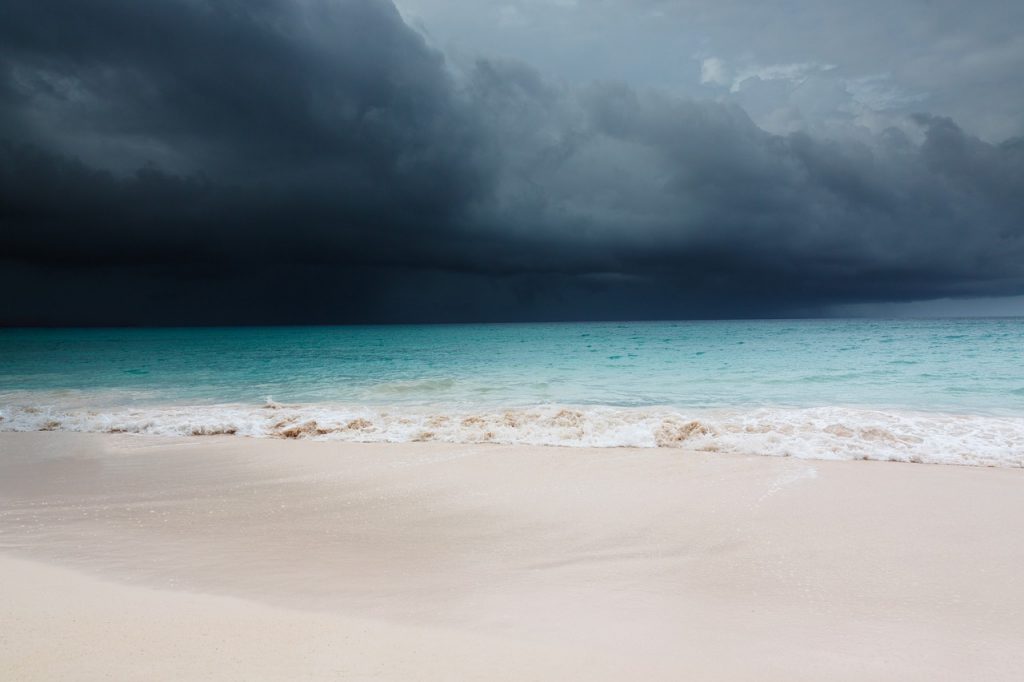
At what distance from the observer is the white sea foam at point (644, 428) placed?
9.70 metres

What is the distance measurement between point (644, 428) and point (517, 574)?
7159 mm

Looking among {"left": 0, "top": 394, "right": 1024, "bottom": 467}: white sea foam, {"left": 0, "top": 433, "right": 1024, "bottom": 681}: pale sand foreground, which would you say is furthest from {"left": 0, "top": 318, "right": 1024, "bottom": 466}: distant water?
{"left": 0, "top": 433, "right": 1024, "bottom": 681}: pale sand foreground

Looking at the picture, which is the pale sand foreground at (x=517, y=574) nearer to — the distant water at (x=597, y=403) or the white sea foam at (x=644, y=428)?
the white sea foam at (x=644, y=428)

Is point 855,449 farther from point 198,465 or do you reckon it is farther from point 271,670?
point 198,465

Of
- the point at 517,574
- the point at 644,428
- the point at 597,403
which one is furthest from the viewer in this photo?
the point at 597,403

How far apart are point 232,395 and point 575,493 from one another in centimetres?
1602

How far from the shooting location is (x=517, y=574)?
4.63 metres

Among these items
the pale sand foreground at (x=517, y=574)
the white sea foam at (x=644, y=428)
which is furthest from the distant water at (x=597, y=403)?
the pale sand foreground at (x=517, y=574)

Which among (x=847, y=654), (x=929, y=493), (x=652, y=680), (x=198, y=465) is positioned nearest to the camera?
(x=652, y=680)

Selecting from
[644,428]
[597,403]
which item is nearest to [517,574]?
[644,428]

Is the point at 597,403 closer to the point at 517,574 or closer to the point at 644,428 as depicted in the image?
the point at 644,428

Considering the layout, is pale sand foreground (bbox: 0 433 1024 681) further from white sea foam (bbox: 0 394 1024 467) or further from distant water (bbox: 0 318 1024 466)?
distant water (bbox: 0 318 1024 466)

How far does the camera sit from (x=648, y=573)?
4.63m

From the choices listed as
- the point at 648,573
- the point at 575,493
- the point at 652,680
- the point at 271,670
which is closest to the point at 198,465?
the point at 575,493
